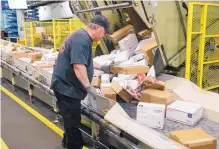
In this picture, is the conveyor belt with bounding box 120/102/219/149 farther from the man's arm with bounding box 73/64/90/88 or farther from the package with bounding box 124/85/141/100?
the man's arm with bounding box 73/64/90/88

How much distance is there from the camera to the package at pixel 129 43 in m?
4.19

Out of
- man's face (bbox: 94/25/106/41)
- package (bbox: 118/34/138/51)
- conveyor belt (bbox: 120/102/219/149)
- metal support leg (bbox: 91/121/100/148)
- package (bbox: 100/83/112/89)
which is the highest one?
man's face (bbox: 94/25/106/41)

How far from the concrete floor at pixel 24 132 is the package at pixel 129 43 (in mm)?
1809

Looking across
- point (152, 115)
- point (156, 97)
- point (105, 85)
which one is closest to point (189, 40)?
point (156, 97)

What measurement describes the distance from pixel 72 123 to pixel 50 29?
9522 millimetres

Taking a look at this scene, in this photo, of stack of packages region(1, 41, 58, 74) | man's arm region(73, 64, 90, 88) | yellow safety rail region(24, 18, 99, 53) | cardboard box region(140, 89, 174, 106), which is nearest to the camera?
man's arm region(73, 64, 90, 88)

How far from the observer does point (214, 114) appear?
9.21 ft

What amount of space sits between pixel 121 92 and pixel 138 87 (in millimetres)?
239

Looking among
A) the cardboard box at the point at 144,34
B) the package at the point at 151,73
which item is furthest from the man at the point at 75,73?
the cardboard box at the point at 144,34

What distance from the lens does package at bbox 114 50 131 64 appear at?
393 centimetres

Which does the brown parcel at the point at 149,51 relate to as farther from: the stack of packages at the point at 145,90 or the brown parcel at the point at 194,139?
the brown parcel at the point at 194,139

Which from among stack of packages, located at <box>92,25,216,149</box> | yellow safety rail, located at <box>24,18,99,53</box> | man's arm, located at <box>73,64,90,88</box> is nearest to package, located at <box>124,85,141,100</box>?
stack of packages, located at <box>92,25,216,149</box>

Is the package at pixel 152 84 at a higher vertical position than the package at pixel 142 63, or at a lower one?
lower

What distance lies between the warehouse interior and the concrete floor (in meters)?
0.01
